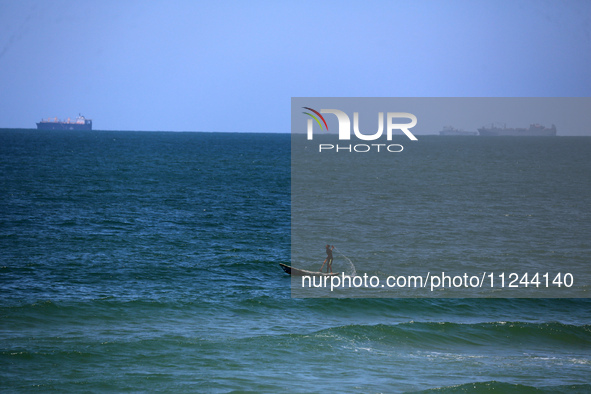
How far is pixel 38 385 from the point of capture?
69.3 feet

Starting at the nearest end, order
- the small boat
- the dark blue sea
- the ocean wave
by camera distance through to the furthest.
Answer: the ocean wave → the dark blue sea → the small boat

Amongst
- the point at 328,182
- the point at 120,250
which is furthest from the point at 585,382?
the point at 328,182

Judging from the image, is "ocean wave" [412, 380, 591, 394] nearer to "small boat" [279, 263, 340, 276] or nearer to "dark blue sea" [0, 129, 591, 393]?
"dark blue sea" [0, 129, 591, 393]

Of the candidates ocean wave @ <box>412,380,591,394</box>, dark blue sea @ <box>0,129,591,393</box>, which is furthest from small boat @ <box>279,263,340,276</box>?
ocean wave @ <box>412,380,591,394</box>

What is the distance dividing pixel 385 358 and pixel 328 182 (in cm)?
6749

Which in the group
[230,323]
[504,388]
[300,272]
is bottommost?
[504,388]

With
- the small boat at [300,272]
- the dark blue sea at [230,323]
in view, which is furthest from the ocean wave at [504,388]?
the small boat at [300,272]

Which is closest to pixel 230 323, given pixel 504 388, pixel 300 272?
pixel 300 272

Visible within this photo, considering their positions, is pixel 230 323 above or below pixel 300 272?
below

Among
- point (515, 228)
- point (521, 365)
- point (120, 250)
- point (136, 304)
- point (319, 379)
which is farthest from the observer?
point (515, 228)

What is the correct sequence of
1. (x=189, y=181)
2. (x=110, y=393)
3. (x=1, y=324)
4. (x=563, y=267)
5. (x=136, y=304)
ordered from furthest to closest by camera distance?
(x=189, y=181) < (x=563, y=267) < (x=136, y=304) < (x=1, y=324) < (x=110, y=393)

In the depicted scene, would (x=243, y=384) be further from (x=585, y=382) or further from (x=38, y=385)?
(x=585, y=382)

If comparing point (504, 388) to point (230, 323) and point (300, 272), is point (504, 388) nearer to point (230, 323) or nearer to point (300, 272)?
point (230, 323)

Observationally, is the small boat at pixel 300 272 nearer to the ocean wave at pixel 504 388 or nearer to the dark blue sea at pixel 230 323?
the dark blue sea at pixel 230 323
